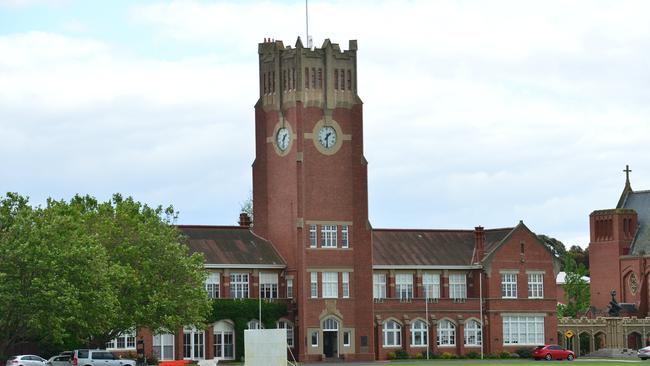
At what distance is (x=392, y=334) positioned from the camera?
111 metres

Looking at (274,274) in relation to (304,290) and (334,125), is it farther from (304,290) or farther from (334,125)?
(334,125)

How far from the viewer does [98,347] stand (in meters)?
89.2

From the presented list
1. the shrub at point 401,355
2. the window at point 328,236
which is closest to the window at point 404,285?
the shrub at point 401,355

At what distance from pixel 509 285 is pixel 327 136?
822 inches

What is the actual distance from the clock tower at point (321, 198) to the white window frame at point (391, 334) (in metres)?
3.56

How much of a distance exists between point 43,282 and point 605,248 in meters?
85.9

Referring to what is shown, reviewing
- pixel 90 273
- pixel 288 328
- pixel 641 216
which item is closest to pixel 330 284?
pixel 288 328

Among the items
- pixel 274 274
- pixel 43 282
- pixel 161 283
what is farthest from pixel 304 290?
pixel 43 282

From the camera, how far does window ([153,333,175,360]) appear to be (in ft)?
331

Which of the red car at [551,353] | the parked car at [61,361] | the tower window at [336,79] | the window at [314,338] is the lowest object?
the red car at [551,353]

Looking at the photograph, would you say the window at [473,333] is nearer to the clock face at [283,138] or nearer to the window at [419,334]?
the window at [419,334]

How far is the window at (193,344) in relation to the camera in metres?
102

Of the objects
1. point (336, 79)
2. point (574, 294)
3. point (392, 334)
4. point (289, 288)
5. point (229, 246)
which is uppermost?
point (336, 79)

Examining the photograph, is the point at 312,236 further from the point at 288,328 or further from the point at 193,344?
the point at 193,344
